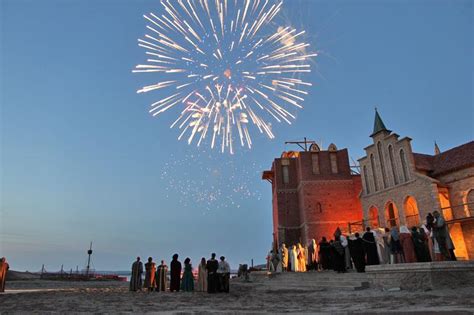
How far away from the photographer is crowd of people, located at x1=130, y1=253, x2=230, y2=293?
12250 millimetres

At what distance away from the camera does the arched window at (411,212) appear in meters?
21.8

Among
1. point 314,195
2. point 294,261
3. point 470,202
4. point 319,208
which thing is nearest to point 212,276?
point 294,261

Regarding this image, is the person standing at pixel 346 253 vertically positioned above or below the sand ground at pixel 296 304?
above

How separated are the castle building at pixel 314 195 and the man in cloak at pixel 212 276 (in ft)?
63.5

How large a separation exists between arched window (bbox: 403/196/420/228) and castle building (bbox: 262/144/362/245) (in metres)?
7.75

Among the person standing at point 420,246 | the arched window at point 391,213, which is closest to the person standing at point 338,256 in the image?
the person standing at point 420,246

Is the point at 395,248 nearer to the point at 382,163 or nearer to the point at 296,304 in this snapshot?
the point at 296,304

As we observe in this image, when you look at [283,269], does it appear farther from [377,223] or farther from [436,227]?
[436,227]

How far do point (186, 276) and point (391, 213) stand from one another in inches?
658

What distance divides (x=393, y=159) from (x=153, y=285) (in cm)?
1802

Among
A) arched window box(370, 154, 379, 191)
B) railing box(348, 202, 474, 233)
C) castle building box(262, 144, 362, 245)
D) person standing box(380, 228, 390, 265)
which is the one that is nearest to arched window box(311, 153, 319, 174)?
castle building box(262, 144, 362, 245)

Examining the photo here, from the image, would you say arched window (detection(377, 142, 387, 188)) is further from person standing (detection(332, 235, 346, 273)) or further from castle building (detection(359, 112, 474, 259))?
person standing (detection(332, 235, 346, 273))

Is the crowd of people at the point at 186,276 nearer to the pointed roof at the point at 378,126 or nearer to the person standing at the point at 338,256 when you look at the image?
the person standing at the point at 338,256

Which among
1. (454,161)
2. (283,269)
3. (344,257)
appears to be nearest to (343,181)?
(454,161)
